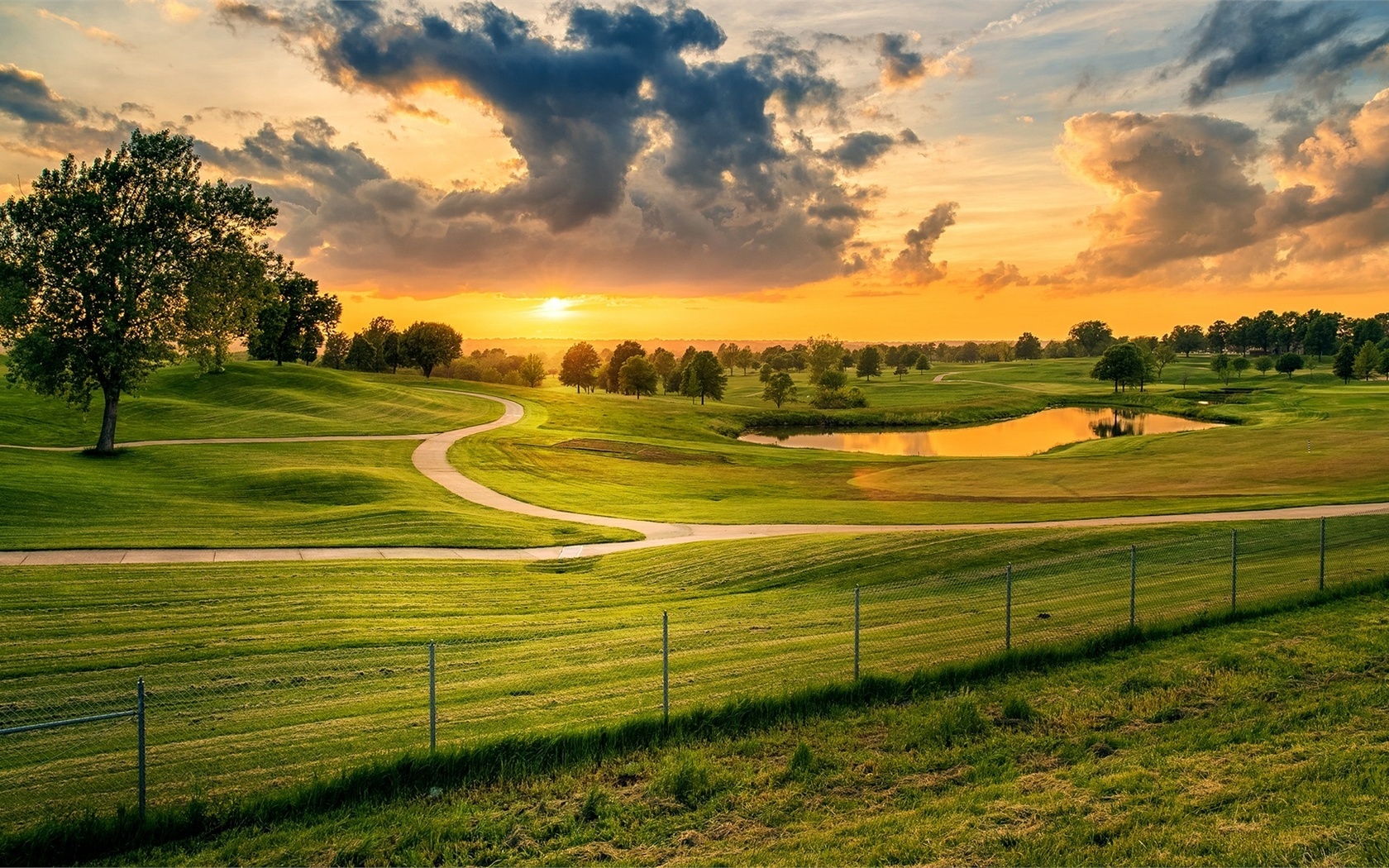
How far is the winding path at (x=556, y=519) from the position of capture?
73.5 ft

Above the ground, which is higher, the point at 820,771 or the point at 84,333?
the point at 84,333

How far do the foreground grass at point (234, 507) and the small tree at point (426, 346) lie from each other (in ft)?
245

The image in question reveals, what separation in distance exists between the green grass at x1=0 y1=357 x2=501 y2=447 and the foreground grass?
9.33 metres

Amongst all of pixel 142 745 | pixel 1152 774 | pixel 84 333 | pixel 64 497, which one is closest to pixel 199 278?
pixel 84 333

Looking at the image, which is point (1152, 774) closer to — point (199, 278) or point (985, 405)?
point (199, 278)

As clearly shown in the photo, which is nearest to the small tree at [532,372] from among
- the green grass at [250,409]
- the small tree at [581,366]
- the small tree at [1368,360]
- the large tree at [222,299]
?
the small tree at [581,366]

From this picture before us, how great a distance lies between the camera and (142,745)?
368 inches

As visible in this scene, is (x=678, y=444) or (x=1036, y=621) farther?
(x=678, y=444)

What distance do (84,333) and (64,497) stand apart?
14358mm

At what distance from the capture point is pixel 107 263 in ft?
127

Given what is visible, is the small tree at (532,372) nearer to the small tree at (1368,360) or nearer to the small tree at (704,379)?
the small tree at (704,379)

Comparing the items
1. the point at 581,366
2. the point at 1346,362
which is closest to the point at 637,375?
the point at 581,366

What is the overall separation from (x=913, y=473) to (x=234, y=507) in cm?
3714

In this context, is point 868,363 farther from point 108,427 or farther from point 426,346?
point 108,427
